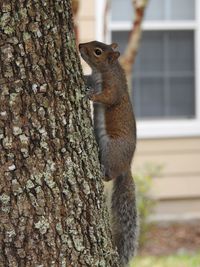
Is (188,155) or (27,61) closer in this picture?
(27,61)

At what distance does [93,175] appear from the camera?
2910 millimetres

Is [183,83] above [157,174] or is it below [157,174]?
above

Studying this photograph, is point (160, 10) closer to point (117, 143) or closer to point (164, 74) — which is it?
point (164, 74)

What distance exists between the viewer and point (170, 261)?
275 inches

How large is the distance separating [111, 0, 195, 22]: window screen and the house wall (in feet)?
4.15

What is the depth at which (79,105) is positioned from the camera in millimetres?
2904

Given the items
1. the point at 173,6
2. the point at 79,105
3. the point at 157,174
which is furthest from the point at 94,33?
the point at 79,105

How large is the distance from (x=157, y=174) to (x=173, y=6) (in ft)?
5.70

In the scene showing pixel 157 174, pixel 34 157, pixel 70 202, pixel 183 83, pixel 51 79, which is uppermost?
pixel 51 79

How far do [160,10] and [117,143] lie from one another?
505 cm

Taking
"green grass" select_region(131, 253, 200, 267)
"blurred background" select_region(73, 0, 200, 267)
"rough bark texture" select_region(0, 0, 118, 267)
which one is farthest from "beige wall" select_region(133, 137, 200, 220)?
"rough bark texture" select_region(0, 0, 118, 267)

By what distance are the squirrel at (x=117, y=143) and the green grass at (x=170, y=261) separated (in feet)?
9.82

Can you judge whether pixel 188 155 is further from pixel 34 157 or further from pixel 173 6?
pixel 34 157

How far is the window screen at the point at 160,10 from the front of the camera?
8.48m
